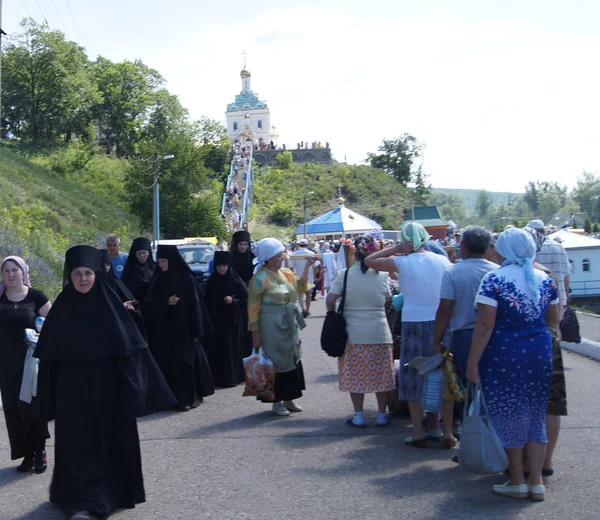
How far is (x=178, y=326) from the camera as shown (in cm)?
988

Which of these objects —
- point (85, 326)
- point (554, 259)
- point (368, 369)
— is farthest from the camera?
point (554, 259)

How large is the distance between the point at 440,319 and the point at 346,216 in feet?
70.6

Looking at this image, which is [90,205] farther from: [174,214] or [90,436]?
[90,436]

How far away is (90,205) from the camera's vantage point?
5281 cm

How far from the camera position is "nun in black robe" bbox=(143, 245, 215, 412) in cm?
976

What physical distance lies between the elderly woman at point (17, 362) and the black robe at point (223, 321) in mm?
4228

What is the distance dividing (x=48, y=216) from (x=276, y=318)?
35.3 m

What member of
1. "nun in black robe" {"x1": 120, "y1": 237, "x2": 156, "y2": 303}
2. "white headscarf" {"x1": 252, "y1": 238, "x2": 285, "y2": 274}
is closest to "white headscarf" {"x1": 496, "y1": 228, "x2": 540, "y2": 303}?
"white headscarf" {"x1": 252, "y1": 238, "x2": 285, "y2": 274}

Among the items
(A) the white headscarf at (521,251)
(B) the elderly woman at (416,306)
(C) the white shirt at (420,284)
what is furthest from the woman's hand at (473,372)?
(C) the white shirt at (420,284)

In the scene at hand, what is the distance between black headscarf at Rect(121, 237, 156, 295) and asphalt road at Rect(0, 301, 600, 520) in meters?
2.17

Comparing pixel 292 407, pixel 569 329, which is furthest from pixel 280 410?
pixel 569 329

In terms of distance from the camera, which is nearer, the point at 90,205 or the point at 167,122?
the point at 90,205

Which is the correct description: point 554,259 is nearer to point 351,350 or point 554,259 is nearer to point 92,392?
point 351,350

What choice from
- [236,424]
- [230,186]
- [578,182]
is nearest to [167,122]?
[230,186]
